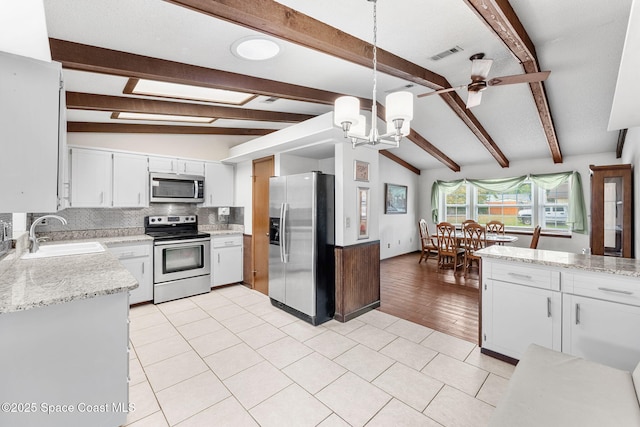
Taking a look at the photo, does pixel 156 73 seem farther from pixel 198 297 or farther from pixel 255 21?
pixel 198 297

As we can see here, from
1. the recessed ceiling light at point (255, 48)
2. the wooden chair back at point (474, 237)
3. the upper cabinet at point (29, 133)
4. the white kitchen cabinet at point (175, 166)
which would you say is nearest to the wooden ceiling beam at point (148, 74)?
the recessed ceiling light at point (255, 48)

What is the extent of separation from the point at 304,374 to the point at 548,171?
6636 mm

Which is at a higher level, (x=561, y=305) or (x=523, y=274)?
(x=523, y=274)

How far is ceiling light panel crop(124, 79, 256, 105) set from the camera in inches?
108

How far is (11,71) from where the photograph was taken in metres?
1.52

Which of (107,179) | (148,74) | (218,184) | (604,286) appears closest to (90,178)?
(107,179)

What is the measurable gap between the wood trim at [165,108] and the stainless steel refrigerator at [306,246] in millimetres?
897

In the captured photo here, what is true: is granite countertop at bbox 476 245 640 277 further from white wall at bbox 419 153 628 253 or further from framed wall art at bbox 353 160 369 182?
white wall at bbox 419 153 628 253

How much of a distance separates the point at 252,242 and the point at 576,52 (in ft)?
15.3

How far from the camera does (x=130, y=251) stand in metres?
3.73

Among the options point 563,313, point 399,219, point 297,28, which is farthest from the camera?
point 399,219

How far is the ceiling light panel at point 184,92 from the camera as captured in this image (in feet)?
9.02

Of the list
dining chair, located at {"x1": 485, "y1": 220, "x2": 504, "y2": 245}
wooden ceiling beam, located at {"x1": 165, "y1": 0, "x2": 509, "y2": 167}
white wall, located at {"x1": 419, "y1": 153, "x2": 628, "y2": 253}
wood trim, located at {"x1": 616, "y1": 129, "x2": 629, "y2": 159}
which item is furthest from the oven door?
wood trim, located at {"x1": 616, "y1": 129, "x2": 629, "y2": 159}

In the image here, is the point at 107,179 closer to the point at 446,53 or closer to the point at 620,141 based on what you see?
the point at 446,53
